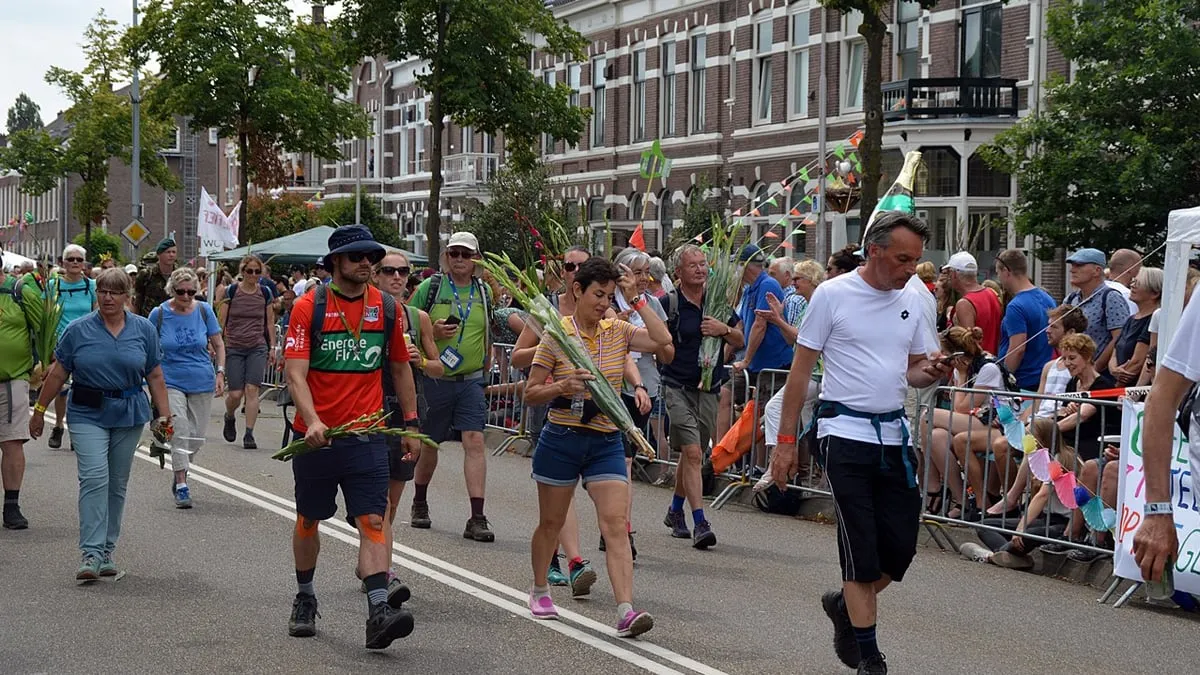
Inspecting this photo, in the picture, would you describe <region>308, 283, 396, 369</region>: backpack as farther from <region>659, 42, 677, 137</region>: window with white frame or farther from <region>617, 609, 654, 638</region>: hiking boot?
<region>659, 42, 677, 137</region>: window with white frame

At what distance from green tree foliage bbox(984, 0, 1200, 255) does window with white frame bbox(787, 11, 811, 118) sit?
1107 centimetres

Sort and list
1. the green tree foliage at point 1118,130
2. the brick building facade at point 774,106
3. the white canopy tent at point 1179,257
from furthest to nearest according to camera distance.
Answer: the brick building facade at point 774,106
the green tree foliage at point 1118,130
the white canopy tent at point 1179,257

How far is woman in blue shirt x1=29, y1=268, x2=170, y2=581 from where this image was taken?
9219 mm

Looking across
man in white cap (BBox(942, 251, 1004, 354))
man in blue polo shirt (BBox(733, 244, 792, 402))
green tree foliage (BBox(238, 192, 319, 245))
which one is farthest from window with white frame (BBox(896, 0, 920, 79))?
green tree foliage (BBox(238, 192, 319, 245))

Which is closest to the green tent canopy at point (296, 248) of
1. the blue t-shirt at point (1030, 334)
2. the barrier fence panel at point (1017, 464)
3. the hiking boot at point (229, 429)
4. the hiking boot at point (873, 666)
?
the hiking boot at point (229, 429)

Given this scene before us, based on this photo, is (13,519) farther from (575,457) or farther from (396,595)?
(575,457)

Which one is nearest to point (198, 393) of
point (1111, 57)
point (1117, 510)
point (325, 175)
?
point (1117, 510)

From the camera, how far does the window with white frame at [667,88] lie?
39.4m

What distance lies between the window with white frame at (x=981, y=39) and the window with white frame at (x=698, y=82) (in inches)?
384

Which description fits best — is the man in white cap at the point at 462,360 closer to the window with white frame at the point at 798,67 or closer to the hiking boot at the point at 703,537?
the hiking boot at the point at 703,537

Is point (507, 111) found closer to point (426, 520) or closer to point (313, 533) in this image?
point (426, 520)

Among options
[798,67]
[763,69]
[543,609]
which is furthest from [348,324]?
[763,69]

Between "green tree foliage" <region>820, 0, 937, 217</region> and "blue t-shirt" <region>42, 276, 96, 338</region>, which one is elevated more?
"green tree foliage" <region>820, 0, 937, 217</region>

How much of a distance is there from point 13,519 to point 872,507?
6.81 meters
